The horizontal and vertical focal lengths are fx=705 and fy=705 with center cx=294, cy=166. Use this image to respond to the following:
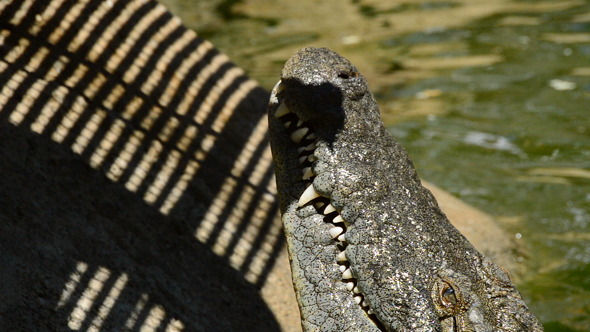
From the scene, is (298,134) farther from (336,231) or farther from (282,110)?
(336,231)

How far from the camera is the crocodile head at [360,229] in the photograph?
2598mm

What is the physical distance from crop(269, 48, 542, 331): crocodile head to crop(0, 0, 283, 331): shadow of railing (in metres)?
0.82

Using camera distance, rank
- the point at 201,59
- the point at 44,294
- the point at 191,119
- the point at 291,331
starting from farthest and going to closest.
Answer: the point at 201,59 → the point at 191,119 → the point at 291,331 → the point at 44,294

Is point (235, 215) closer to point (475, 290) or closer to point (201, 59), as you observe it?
point (201, 59)

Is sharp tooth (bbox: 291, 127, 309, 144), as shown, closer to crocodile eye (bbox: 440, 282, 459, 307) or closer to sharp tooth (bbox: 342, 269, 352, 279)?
sharp tooth (bbox: 342, 269, 352, 279)

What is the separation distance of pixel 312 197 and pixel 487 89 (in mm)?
5296

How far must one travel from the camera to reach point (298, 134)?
2.85 meters

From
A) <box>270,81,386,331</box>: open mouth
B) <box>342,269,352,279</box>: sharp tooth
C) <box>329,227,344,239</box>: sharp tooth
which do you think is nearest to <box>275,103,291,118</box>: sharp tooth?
<box>270,81,386,331</box>: open mouth

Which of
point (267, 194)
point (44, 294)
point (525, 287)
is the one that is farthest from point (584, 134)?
point (44, 294)

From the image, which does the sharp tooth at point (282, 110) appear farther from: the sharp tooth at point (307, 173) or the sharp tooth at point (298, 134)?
the sharp tooth at point (307, 173)

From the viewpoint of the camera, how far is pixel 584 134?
6.41 meters

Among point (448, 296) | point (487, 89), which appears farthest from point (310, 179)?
point (487, 89)

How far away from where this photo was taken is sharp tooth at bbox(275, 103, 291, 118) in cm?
285

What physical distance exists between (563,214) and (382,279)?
317 cm
